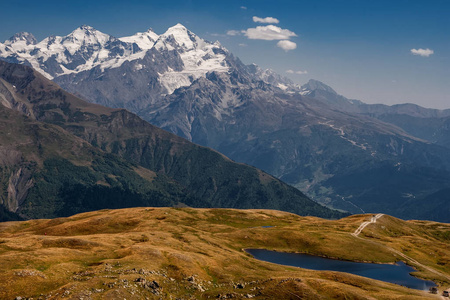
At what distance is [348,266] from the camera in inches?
6732

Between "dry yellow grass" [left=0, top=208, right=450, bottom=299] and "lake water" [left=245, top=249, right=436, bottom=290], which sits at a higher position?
"dry yellow grass" [left=0, top=208, right=450, bottom=299]

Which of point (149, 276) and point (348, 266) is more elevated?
point (149, 276)

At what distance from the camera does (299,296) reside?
102m

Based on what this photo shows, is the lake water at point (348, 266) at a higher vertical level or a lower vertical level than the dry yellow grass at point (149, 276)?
lower

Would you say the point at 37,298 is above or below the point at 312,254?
above

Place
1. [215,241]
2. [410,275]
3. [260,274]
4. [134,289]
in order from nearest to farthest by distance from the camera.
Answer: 1. [134,289]
2. [260,274]
3. [410,275]
4. [215,241]

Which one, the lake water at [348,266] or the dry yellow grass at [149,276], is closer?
the dry yellow grass at [149,276]

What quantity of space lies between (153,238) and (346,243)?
94248 mm

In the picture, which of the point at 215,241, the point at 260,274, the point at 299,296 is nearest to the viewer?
the point at 299,296

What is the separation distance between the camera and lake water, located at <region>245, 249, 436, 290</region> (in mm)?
155875

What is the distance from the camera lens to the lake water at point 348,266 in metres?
156

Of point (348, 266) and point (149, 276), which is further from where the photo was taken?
point (348, 266)

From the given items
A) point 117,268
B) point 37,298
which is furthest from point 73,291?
point 117,268

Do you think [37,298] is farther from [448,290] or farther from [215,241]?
[448,290]
